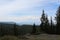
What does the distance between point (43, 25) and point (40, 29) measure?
1336 millimetres

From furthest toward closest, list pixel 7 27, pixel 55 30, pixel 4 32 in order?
pixel 55 30, pixel 7 27, pixel 4 32

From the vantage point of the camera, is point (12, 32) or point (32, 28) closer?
point (12, 32)

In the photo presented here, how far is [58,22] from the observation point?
40.9m

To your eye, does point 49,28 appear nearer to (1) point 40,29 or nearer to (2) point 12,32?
(1) point 40,29

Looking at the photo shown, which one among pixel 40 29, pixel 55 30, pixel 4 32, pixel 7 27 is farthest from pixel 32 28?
pixel 4 32

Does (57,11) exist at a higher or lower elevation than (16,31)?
higher

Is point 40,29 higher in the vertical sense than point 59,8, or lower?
lower

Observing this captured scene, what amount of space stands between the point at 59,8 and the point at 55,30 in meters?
5.06

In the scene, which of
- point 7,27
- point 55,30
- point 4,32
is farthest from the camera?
point 55,30

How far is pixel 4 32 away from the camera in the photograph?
3228 centimetres

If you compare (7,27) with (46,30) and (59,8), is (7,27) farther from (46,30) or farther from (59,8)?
(59,8)

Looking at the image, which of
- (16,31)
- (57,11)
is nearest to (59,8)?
(57,11)

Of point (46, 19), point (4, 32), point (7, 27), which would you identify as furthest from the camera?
point (46, 19)

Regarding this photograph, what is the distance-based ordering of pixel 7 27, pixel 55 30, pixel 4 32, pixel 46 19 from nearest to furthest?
pixel 4 32
pixel 7 27
pixel 55 30
pixel 46 19
